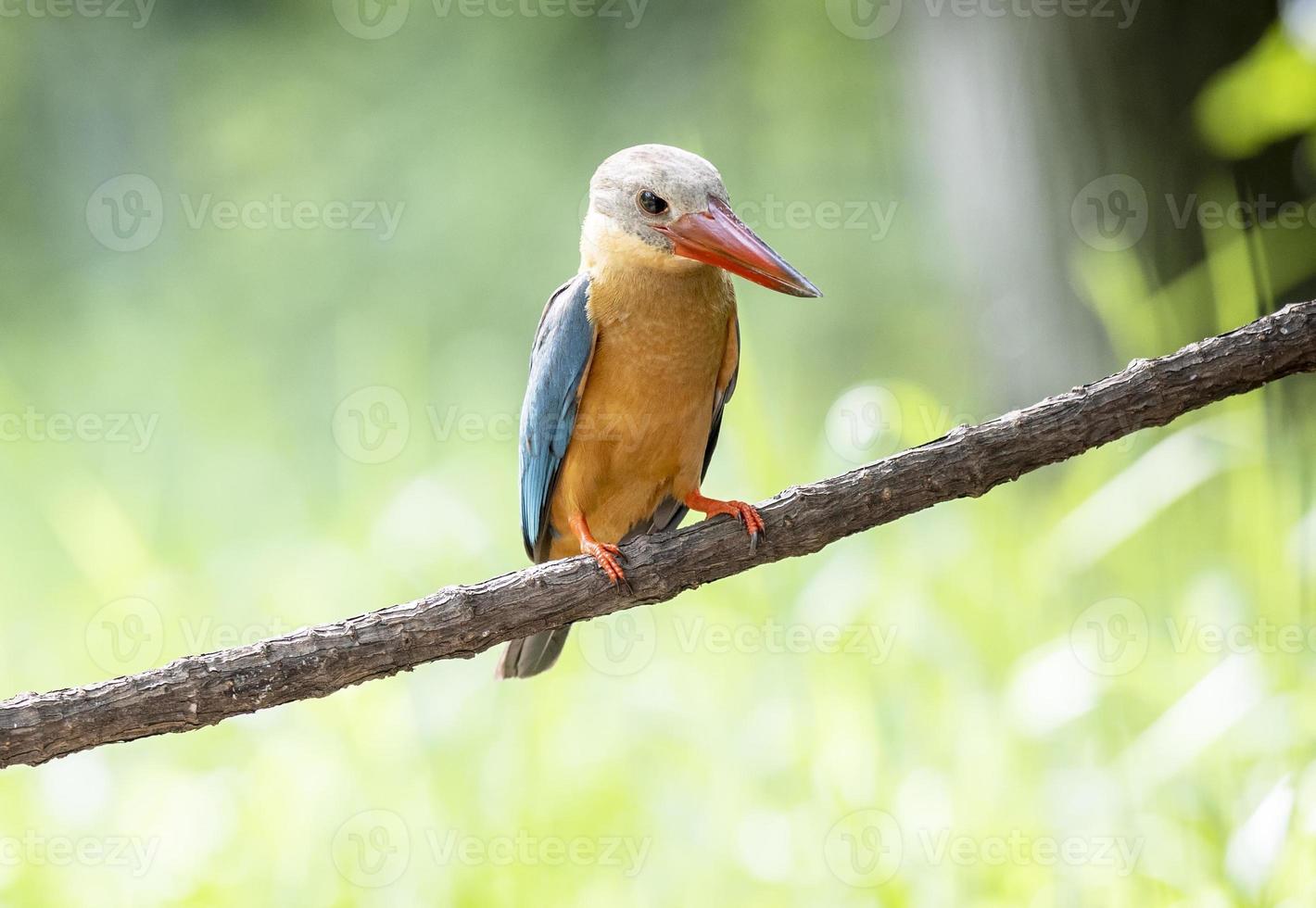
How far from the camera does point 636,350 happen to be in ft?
5.41

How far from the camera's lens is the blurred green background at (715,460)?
2131mm

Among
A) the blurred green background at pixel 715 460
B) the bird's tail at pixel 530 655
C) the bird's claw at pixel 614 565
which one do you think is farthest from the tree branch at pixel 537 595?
the blurred green background at pixel 715 460

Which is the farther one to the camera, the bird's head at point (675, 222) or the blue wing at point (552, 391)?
the blue wing at point (552, 391)

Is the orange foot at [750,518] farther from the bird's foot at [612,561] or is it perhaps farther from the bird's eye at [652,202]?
the bird's eye at [652,202]

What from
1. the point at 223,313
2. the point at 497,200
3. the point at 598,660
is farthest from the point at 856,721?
the point at 223,313

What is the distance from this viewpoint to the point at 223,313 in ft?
12.0

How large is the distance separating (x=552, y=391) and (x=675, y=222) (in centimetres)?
32

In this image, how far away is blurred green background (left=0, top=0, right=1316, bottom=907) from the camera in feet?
6.99

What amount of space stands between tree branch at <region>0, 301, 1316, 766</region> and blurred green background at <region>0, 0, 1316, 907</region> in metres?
0.83

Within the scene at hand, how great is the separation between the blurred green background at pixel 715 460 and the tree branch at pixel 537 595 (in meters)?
0.83

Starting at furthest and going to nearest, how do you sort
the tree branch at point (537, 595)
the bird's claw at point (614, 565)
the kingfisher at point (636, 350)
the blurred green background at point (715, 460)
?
the blurred green background at point (715, 460), the kingfisher at point (636, 350), the bird's claw at point (614, 565), the tree branch at point (537, 595)

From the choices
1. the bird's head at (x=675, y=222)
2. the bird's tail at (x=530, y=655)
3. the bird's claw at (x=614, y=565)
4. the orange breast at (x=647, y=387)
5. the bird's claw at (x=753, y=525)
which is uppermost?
the bird's head at (x=675, y=222)

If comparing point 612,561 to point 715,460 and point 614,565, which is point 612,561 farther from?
point 715,460

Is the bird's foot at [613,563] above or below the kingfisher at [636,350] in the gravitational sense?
below
